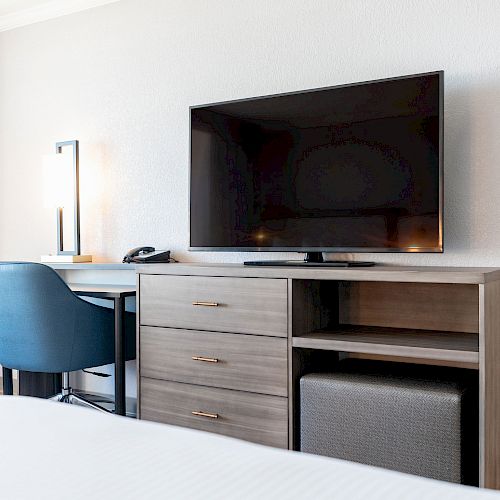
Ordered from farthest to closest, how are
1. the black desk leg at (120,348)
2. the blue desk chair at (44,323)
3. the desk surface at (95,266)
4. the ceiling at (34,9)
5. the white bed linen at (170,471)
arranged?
the ceiling at (34,9)
the desk surface at (95,266)
the black desk leg at (120,348)
the blue desk chair at (44,323)
the white bed linen at (170,471)

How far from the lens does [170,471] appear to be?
816 mm

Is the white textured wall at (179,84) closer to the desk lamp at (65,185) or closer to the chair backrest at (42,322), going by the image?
the desk lamp at (65,185)

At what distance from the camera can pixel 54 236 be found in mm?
3555

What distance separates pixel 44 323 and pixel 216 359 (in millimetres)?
717

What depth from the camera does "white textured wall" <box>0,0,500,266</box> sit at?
2.32 metres

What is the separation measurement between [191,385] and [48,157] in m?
1.61

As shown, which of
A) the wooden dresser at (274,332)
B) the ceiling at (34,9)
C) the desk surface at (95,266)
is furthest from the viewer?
the ceiling at (34,9)

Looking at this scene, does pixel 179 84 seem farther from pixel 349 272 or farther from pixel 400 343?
pixel 400 343

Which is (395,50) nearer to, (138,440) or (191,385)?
(191,385)

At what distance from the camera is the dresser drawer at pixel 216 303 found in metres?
2.25

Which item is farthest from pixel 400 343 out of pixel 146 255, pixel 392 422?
pixel 146 255

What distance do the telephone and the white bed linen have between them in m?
1.86

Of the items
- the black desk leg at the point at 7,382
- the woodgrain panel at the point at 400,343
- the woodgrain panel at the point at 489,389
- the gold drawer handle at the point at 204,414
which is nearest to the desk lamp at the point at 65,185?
the black desk leg at the point at 7,382

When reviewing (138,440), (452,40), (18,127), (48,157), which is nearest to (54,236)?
(48,157)
